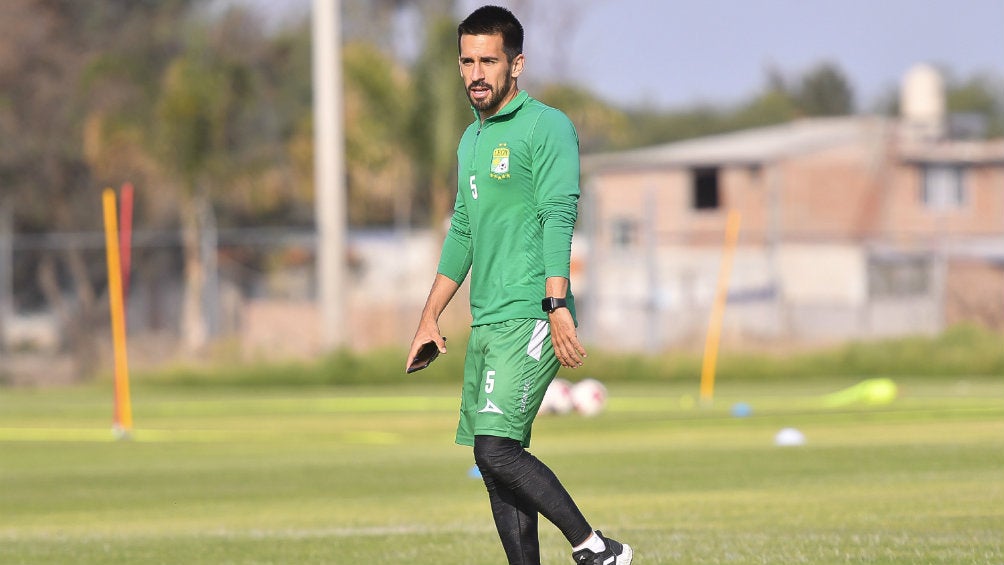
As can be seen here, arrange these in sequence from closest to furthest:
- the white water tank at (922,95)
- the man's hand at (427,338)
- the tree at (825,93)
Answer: the man's hand at (427,338), the white water tank at (922,95), the tree at (825,93)

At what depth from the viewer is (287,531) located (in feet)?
32.8

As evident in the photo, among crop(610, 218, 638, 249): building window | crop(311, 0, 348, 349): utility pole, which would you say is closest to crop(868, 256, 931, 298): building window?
crop(610, 218, 638, 249): building window

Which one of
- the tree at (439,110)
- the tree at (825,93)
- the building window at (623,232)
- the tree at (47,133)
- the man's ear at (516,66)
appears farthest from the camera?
the tree at (825,93)

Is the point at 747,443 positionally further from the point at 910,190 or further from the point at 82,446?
the point at 910,190

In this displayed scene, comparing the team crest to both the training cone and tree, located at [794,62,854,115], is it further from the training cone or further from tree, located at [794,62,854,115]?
tree, located at [794,62,854,115]

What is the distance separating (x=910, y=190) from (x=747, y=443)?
41.5 metres

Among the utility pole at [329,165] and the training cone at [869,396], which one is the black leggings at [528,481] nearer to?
the training cone at [869,396]

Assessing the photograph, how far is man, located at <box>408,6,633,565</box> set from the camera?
21.2 feet

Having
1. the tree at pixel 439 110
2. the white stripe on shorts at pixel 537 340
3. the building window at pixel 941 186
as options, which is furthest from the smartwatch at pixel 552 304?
the building window at pixel 941 186

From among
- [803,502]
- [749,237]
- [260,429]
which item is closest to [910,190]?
[749,237]

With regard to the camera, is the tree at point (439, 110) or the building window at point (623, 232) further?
the building window at point (623, 232)

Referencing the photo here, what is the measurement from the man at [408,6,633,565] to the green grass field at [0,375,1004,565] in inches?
62.3

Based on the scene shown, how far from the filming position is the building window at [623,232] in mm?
56625

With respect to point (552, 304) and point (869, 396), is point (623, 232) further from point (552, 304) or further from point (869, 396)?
point (552, 304)
